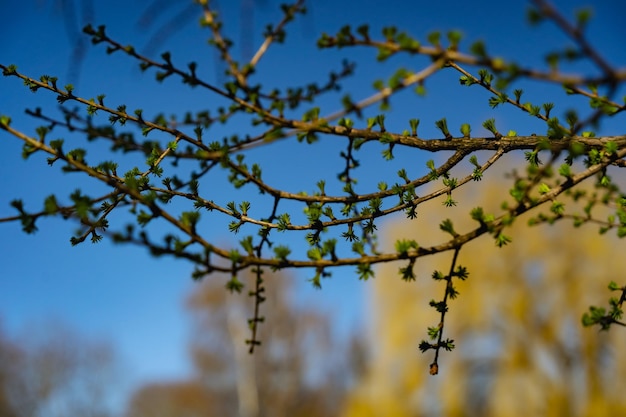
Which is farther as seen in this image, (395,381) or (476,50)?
(395,381)

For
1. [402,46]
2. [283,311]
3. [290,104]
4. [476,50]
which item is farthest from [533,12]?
[283,311]

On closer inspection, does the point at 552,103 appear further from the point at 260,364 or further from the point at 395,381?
the point at 260,364

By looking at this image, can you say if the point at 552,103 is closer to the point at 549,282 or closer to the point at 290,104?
the point at 290,104

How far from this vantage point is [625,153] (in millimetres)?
1573

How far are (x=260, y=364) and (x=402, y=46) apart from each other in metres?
22.7

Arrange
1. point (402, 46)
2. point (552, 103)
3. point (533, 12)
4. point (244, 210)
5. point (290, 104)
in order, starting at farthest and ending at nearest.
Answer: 1. point (552, 103)
2. point (244, 210)
3. point (290, 104)
4. point (402, 46)
5. point (533, 12)

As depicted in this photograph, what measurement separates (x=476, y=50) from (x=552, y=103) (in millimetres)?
1096

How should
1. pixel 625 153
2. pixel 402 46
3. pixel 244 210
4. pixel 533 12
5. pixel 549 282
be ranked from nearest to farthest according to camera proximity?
pixel 533 12, pixel 402 46, pixel 625 153, pixel 244 210, pixel 549 282

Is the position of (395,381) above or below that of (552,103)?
above

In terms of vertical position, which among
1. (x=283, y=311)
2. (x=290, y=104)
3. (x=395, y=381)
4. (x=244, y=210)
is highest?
(x=283, y=311)

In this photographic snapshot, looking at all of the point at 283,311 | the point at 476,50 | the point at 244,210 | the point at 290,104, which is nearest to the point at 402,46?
the point at 476,50

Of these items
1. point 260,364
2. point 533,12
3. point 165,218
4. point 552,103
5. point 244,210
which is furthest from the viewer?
point 260,364

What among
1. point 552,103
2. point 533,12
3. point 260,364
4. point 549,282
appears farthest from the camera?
point 260,364

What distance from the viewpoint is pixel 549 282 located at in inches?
477
